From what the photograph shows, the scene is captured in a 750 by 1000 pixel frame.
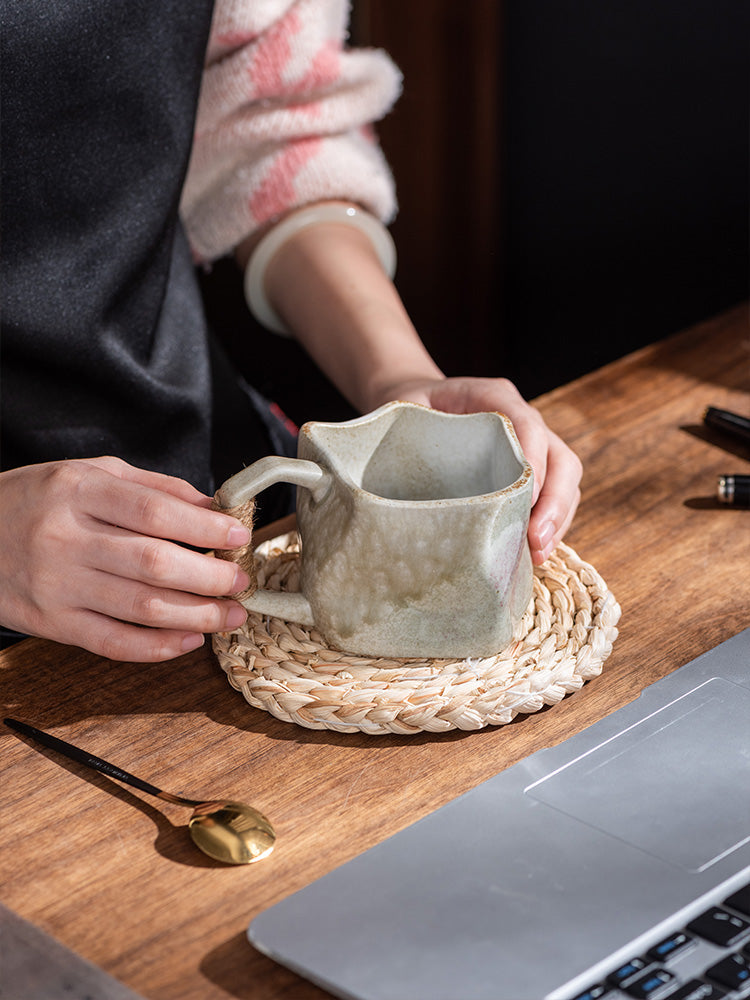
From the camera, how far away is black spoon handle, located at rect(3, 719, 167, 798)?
55 cm

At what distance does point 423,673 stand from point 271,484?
0.41 ft

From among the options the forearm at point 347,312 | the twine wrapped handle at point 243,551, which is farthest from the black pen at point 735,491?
the twine wrapped handle at point 243,551

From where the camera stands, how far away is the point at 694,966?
0.43 meters

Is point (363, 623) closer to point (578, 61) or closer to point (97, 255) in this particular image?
point (97, 255)

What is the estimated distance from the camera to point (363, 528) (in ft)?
1.86

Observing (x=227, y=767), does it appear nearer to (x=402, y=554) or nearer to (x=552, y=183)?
(x=402, y=554)

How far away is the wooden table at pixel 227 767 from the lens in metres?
0.48

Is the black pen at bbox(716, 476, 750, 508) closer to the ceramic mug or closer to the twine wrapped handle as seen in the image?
the ceramic mug

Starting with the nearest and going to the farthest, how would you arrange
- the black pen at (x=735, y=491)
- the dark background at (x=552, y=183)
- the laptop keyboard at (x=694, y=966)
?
the laptop keyboard at (x=694, y=966), the black pen at (x=735, y=491), the dark background at (x=552, y=183)

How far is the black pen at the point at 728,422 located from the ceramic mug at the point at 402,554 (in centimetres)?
30

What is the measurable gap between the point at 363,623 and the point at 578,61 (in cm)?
137

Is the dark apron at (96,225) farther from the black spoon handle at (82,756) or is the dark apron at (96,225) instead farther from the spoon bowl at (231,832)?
the spoon bowl at (231,832)

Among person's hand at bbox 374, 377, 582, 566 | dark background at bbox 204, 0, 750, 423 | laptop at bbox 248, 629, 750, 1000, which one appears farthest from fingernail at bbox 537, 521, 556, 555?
dark background at bbox 204, 0, 750, 423

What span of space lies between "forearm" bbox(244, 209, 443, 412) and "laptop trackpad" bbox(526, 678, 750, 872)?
1.21 feet
